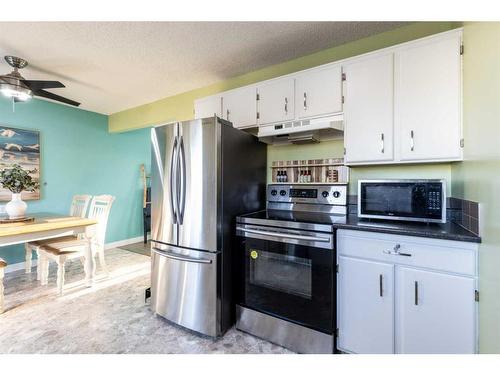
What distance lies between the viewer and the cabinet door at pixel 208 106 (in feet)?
8.28

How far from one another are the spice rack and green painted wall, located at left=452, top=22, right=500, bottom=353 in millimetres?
849

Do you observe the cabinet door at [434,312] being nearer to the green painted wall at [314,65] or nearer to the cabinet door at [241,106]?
the green painted wall at [314,65]

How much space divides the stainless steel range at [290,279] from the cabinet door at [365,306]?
0.08 m

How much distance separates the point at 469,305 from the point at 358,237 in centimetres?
62

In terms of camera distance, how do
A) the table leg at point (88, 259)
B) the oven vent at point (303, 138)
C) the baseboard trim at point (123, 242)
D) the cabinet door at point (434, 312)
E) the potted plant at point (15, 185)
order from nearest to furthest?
the cabinet door at point (434, 312), the oven vent at point (303, 138), the potted plant at point (15, 185), the table leg at point (88, 259), the baseboard trim at point (123, 242)

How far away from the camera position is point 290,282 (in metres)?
1.73

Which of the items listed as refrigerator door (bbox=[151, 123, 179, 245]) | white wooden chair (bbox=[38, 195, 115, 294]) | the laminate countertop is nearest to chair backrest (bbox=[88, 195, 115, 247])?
white wooden chair (bbox=[38, 195, 115, 294])

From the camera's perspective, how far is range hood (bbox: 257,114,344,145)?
185 centimetres

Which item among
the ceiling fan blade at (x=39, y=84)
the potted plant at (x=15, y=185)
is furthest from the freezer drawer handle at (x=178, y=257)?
the ceiling fan blade at (x=39, y=84)

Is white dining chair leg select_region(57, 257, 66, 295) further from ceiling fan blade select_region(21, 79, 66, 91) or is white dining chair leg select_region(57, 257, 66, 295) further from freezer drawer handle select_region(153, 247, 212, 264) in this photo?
ceiling fan blade select_region(21, 79, 66, 91)

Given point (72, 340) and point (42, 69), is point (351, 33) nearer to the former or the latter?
point (42, 69)

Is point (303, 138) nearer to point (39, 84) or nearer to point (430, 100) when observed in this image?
point (430, 100)

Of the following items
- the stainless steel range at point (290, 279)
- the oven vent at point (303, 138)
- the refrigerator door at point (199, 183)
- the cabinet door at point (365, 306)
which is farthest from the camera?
the oven vent at point (303, 138)

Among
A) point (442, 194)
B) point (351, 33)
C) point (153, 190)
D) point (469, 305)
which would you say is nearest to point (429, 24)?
point (351, 33)
